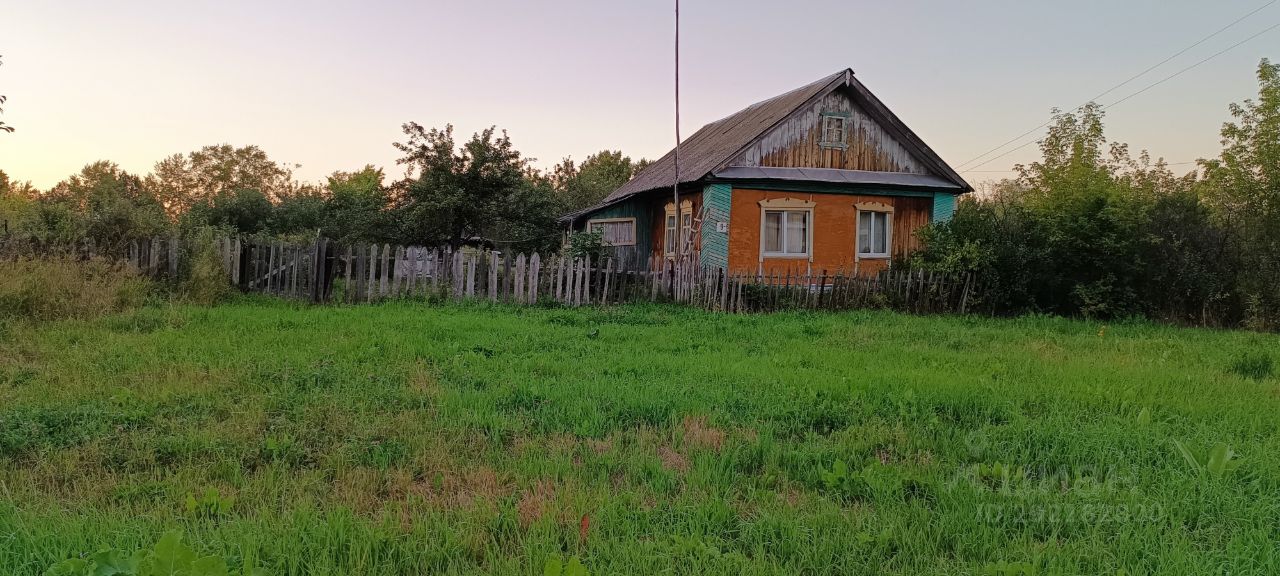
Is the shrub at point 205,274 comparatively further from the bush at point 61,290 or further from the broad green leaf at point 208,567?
the broad green leaf at point 208,567

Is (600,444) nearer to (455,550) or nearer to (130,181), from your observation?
(455,550)

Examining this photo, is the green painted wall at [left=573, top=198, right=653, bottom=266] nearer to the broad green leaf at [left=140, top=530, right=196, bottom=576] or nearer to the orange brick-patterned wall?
the orange brick-patterned wall

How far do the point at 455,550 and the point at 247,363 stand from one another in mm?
4804

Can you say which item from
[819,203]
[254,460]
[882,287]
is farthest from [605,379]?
[819,203]

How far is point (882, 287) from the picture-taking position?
14008 millimetres

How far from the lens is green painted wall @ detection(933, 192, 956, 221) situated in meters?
16.8

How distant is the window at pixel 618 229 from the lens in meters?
20.1

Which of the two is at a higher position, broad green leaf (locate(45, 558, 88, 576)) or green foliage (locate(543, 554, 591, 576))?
green foliage (locate(543, 554, 591, 576))

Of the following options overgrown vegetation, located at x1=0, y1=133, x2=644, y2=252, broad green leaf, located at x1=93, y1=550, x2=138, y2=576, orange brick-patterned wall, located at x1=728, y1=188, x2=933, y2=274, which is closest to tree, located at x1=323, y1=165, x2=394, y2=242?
overgrown vegetation, located at x1=0, y1=133, x2=644, y2=252

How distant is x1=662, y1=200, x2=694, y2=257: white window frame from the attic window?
361 centimetres

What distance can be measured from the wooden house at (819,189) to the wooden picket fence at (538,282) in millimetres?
1995

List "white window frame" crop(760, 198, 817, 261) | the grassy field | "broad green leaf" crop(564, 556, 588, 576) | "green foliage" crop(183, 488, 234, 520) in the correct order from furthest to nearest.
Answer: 1. "white window frame" crop(760, 198, 817, 261)
2. "green foliage" crop(183, 488, 234, 520)
3. the grassy field
4. "broad green leaf" crop(564, 556, 588, 576)

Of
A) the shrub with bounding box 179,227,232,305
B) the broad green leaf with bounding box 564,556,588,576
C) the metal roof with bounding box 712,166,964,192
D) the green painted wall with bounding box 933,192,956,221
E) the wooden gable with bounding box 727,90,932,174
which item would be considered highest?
the wooden gable with bounding box 727,90,932,174

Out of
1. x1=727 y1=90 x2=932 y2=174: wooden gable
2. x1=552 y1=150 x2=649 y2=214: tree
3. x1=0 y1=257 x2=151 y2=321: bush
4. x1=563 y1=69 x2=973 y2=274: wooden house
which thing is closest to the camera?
x1=0 y1=257 x2=151 y2=321: bush
